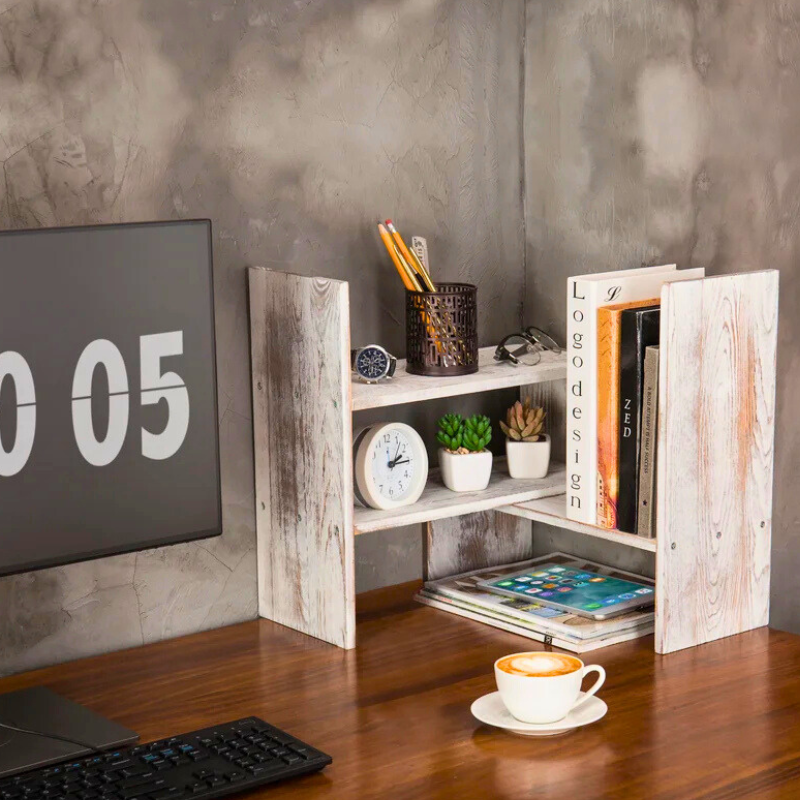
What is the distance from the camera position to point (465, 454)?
1779mm

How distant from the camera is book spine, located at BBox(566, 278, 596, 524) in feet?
5.35

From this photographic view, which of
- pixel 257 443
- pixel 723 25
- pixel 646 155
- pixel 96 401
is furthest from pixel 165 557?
pixel 723 25

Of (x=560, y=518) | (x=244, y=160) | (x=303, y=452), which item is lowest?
(x=560, y=518)

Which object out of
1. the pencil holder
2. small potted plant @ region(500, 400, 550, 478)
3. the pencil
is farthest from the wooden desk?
the pencil

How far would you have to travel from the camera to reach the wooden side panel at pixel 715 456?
155cm

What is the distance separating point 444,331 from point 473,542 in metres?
0.37

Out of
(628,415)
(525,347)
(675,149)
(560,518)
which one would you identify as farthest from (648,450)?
(675,149)

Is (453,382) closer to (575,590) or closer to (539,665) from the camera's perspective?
(575,590)

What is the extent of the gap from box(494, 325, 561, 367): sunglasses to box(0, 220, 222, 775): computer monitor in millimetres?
516

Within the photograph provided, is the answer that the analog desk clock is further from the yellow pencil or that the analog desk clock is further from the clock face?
the yellow pencil

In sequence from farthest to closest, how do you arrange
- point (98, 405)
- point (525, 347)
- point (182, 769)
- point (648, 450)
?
point (525, 347)
point (648, 450)
point (98, 405)
point (182, 769)

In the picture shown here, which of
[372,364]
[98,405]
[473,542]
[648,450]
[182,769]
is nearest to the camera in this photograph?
[182,769]

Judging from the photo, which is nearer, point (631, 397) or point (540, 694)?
point (540, 694)

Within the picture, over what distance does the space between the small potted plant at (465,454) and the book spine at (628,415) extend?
0.22 meters
